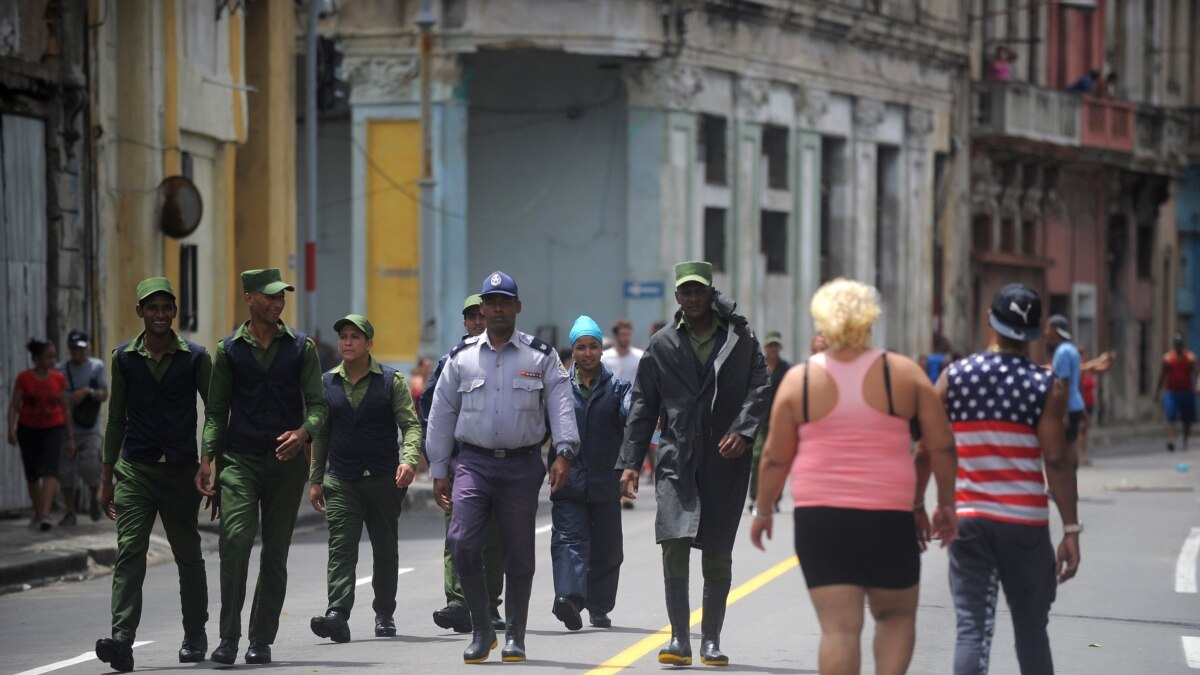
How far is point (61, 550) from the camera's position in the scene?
16688 millimetres

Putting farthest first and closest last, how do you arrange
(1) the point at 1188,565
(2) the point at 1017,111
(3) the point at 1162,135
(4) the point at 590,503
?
(3) the point at 1162,135 < (2) the point at 1017,111 < (1) the point at 1188,565 < (4) the point at 590,503

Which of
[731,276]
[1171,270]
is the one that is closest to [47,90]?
[731,276]

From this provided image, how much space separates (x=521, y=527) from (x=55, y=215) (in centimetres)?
1143

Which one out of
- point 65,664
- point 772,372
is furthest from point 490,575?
point 772,372

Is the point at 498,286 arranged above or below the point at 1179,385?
above

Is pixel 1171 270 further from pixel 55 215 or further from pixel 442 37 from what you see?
pixel 55 215

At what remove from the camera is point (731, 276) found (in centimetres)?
3675

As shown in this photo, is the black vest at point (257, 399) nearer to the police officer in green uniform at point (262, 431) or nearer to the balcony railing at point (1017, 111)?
the police officer in green uniform at point (262, 431)

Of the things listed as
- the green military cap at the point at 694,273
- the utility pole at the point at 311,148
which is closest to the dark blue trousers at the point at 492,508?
the green military cap at the point at 694,273

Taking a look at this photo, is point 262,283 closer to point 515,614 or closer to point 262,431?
point 262,431

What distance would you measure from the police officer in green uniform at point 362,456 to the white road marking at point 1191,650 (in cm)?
413

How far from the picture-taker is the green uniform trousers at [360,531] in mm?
11789

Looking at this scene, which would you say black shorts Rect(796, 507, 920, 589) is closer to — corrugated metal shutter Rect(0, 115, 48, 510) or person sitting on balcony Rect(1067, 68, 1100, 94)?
corrugated metal shutter Rect(0, 115, 48, 510)

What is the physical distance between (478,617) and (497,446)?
32.3 inches
